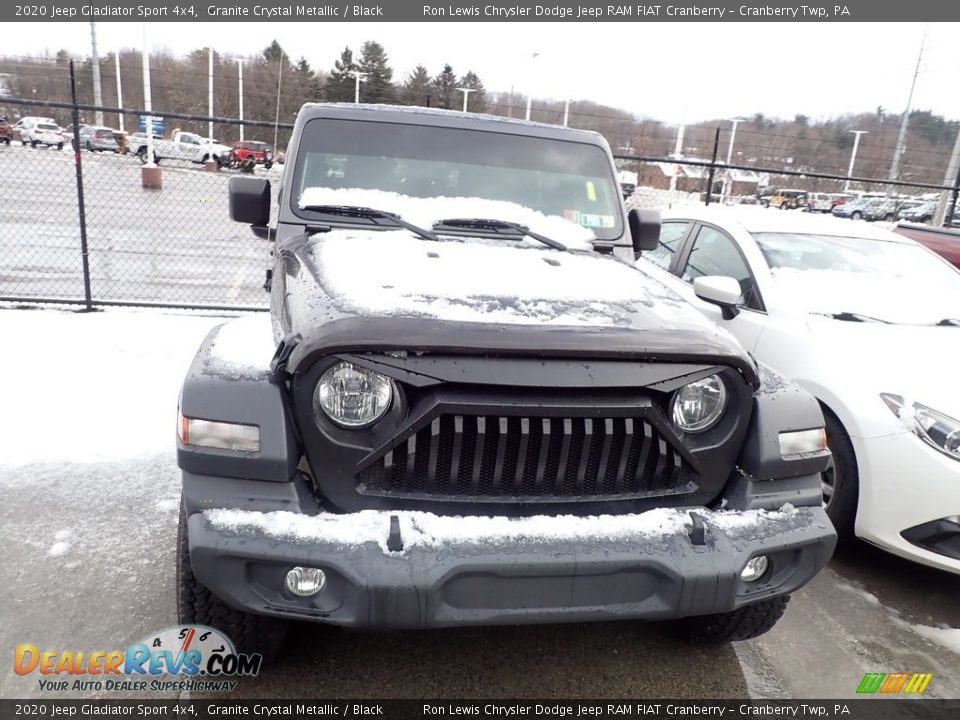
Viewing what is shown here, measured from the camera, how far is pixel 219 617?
2111mm

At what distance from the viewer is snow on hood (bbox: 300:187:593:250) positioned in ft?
10.4

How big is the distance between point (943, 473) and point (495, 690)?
2136 mm

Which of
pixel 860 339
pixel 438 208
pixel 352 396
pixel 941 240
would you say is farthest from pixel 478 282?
pixel 941 240

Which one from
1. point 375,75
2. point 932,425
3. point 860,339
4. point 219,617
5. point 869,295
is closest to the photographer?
point 219,617

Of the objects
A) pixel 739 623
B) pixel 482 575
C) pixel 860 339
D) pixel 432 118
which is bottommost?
pixel 739 623

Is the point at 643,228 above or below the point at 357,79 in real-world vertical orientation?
below

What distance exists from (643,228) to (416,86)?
1688 cm

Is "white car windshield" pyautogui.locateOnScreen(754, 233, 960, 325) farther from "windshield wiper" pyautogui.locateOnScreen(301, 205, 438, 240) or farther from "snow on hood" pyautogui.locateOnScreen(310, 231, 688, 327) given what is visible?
"windshield wiper" pyautogui.locateOnScreen(301, 205, 438, 240)

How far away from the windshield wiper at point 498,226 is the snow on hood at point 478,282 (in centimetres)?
9

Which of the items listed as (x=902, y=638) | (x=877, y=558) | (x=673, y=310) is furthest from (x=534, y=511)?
(x=877, y=558)

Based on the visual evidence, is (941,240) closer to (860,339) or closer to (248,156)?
(860,339)

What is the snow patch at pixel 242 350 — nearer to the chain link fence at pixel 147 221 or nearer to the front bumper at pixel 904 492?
the chain link fence at pixel 147 221

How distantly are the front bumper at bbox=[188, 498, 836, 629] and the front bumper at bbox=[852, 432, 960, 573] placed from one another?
1363 millimetres

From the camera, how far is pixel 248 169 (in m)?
13.8
